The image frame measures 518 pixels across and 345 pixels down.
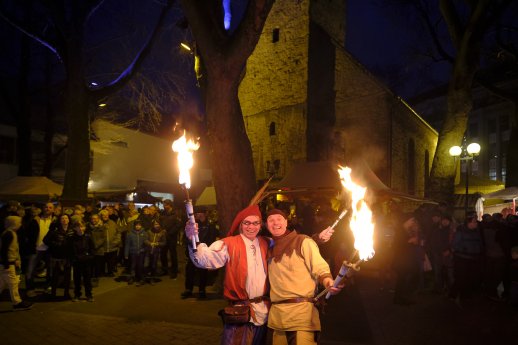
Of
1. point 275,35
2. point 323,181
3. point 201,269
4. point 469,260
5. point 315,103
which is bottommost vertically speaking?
point 201,269

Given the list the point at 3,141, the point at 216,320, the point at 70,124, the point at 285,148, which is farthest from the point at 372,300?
the point at 3,141

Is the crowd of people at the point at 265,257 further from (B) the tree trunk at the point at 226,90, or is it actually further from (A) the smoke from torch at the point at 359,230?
(B) the tree trunk at the point at 226,90

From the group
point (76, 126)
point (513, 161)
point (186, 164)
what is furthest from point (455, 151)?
point (186, 164)

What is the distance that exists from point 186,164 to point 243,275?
1.22 metres

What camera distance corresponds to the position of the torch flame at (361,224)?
3.89 m

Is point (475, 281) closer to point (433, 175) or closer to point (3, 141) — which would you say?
point (433, 175)

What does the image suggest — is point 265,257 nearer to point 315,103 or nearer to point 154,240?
point 154,240

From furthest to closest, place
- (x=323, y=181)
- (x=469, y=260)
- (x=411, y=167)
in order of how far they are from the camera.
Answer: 1. (x=411, y=167)
2. (x=323, y=181)
3. (x=469, y=260)

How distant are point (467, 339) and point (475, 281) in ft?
11.2

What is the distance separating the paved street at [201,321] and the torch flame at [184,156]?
11.2 feet

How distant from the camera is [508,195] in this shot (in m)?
14.9

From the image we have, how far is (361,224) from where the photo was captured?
13.6 feet

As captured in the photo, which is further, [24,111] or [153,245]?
[24,111]

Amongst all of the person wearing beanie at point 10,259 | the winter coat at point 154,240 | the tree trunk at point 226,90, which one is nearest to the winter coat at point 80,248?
the person wearing beanie at point 10,259
